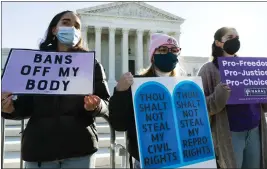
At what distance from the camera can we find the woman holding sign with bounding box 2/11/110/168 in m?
2.14

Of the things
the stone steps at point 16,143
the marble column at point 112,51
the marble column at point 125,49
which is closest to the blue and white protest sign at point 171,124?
the stone steps at point 16,143

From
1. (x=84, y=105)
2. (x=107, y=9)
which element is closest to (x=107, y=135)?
A: (x=84, y=105)

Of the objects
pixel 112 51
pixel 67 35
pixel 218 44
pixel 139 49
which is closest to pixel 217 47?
pixel 218 44

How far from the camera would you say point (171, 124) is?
2170 mm

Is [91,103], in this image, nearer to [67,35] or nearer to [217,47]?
[67,35]

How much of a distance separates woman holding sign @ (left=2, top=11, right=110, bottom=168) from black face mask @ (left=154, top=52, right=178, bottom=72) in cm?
51

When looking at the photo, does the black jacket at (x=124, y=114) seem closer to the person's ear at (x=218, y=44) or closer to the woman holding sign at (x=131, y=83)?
the woman holding sign at (x=131, y=83)

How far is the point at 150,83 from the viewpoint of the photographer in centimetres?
223

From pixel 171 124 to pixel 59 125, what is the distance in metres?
0.85

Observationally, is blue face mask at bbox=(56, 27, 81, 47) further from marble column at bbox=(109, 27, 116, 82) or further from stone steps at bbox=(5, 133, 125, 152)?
marble column at bbox=(109, 27, 116, 82)

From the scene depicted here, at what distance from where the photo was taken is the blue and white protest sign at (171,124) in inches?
81.8

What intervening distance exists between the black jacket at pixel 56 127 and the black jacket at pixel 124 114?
0.11 m

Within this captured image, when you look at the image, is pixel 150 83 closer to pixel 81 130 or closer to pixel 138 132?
pixel 138 132

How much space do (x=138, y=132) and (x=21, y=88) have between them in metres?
0.95
